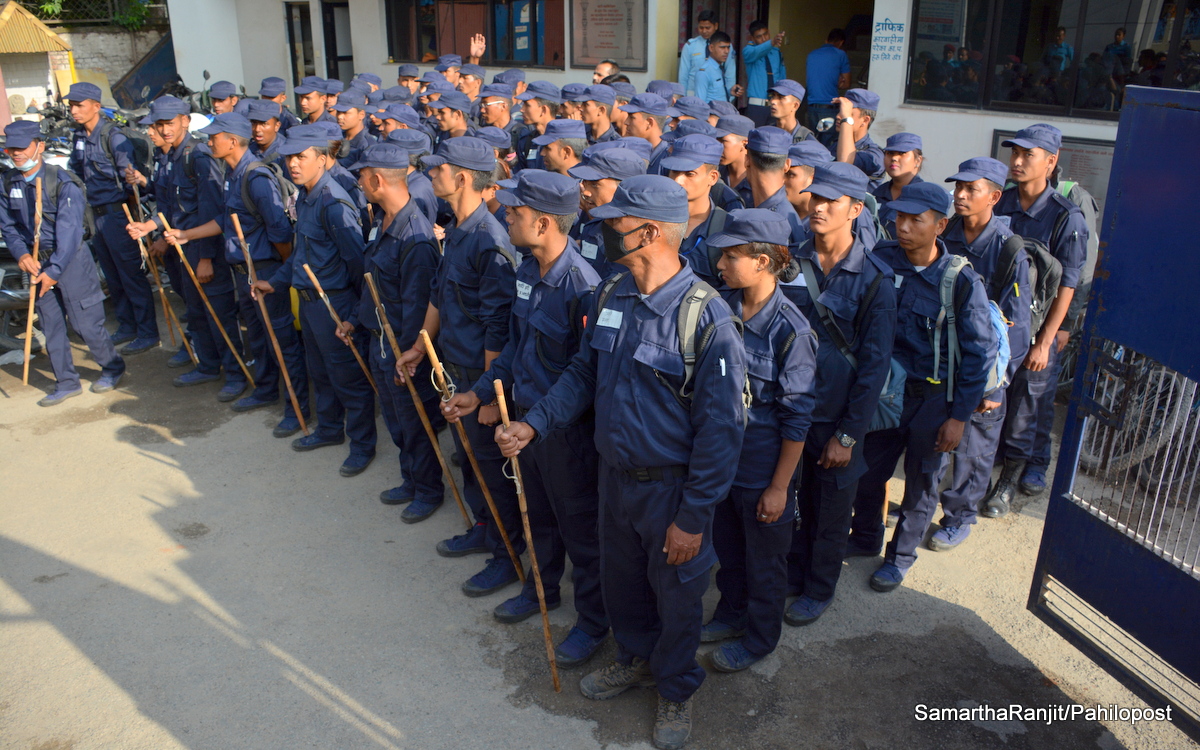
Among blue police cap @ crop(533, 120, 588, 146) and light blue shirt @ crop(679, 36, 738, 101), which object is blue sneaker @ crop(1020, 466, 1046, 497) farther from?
light blue shirt @ crop(679, 36, 738, 101)

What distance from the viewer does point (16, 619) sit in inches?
167

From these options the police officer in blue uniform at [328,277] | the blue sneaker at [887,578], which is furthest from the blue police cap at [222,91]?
the blue sneaker at [887,578]

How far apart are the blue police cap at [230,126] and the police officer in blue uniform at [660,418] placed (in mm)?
4047

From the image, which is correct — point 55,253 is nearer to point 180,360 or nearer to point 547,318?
point 180,360

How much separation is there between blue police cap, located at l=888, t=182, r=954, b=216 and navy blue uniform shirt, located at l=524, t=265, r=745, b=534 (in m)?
1.36

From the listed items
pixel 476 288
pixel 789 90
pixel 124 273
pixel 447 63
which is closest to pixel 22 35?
pixel 447 63

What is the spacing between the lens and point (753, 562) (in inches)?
145

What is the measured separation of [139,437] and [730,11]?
10117 mm

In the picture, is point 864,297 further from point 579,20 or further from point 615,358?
point 579,20

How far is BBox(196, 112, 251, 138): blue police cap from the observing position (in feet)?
20.0

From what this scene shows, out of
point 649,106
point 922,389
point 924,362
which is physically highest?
point 649,106

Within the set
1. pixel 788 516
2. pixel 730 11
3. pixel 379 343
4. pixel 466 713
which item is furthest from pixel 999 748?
pixel 730 11

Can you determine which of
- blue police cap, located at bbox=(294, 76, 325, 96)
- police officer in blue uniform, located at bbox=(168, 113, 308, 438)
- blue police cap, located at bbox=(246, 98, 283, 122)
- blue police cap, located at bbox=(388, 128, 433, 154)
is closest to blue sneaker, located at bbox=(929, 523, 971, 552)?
blue police cap, located at bbox=(388, 128, 433, 154)

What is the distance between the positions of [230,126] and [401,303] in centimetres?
237
